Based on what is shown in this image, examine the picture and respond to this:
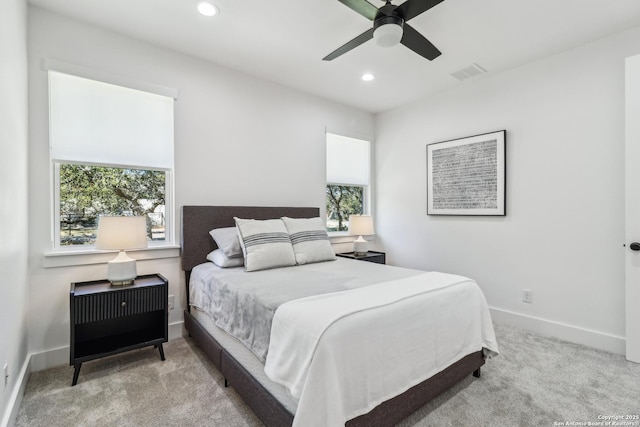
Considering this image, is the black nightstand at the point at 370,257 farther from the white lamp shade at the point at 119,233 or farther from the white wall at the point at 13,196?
the white wall at the point at 13,196

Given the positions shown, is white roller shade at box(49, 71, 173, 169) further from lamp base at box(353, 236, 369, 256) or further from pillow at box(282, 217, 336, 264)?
lamp base at box(353, 236, 369, 256)

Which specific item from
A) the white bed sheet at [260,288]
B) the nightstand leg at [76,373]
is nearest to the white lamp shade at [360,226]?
the white bed sheet at [260,288]

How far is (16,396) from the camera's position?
178 centimetres

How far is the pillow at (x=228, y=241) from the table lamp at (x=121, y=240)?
0.65 m

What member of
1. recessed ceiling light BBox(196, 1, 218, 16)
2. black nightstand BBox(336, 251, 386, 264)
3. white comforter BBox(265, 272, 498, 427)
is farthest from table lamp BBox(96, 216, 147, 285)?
black nightstand BBox(336, 251, 386, 264)

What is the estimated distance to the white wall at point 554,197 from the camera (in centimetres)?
267

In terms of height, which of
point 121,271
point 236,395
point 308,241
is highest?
point 308,241

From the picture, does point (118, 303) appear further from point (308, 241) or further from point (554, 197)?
point (554, 197)

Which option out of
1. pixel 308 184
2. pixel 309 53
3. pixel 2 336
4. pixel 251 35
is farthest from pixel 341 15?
pixel 2 336

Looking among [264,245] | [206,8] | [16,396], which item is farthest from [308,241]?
[16,396]

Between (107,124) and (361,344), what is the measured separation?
9.01 feet

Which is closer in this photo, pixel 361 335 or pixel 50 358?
pixel 361 335

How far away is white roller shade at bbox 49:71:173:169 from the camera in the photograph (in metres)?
2.45

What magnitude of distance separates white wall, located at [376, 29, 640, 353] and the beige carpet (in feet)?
1.77
